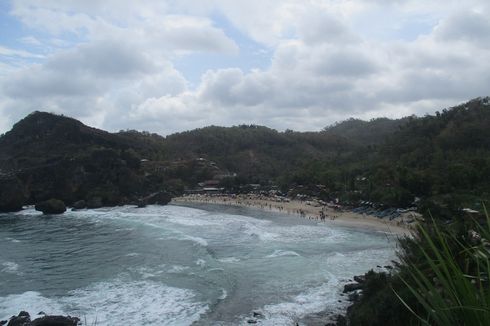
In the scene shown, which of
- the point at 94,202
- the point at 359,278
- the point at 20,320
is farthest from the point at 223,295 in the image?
the point at 94,202

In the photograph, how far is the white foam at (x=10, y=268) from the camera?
30.9m

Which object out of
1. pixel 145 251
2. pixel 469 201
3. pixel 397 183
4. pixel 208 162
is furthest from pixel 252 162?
pixel 145 251

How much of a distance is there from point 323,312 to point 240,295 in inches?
201

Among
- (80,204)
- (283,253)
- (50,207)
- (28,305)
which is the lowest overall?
(28,305)

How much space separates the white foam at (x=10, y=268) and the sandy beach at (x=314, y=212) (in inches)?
1119

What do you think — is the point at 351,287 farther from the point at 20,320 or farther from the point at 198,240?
the point at 198,240

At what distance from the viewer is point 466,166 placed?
5728 cm

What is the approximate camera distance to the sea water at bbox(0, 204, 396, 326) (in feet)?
73.0

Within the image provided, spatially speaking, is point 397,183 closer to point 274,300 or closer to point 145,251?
point 145,251

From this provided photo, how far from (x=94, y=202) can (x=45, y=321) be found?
5719 centimetres

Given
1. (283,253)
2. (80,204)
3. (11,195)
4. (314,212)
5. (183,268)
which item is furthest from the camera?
(80,204)

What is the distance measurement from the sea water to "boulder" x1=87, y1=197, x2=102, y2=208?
1942 centimetres

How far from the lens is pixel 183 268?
30859 millimetres

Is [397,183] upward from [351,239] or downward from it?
upward
